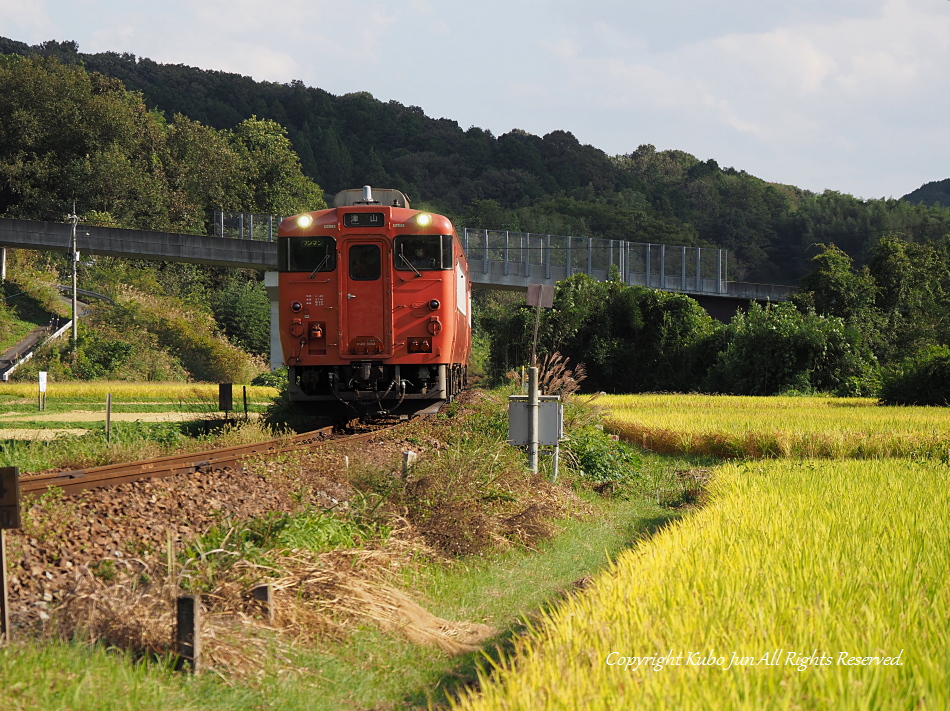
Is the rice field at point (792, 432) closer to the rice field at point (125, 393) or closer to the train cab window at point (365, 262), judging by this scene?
the train cab window at point (365, 262)

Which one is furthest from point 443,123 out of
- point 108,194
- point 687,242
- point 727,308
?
point 727,308

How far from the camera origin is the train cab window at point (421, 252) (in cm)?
1584

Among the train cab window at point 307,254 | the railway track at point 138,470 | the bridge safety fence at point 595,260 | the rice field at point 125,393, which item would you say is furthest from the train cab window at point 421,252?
the bridge safety fence at point 595,260

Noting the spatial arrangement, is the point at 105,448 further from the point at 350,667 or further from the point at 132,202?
the point at 132,202

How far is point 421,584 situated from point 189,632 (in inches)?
110

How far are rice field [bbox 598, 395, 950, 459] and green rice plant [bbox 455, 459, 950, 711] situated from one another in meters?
9.49

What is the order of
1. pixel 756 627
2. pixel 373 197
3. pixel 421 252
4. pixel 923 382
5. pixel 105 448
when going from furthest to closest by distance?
pixel 923 382 → pixel 373 197 → pixel 421 252 → pixel 105 448 → pixel 756 627

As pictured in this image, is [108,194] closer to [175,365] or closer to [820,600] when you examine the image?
[175,365]

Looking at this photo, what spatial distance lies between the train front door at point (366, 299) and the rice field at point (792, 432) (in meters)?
6.63

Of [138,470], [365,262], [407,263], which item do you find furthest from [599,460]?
[138,470]

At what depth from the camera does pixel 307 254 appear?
15828 millimetres

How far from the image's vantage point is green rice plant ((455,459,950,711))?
3699mm

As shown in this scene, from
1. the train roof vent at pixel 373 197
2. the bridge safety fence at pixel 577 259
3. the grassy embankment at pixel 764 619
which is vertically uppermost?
the bridge safety fence at pixel 577 259

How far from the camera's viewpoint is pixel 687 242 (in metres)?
92.4
